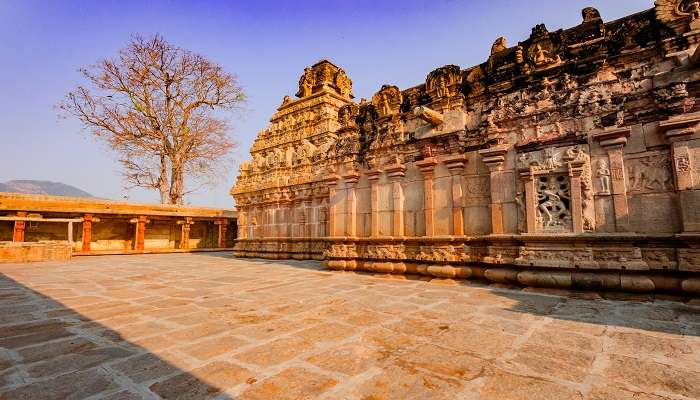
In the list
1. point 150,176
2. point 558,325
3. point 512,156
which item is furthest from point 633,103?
point 150,176

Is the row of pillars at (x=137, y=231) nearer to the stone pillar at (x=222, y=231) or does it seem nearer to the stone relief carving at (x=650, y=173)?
the stone pillar at (x=222, y=231)

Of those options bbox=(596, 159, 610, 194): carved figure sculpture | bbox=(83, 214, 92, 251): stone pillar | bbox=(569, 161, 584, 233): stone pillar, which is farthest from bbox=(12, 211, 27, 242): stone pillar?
bbox=(596, 159, 610, 194): carved figure sculpture

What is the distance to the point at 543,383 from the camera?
238 centimetres

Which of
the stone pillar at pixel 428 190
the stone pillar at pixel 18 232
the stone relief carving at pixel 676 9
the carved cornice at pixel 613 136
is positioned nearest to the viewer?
the stone relief carving at pixel 676 9

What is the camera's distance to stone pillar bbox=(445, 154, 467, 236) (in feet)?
23.6

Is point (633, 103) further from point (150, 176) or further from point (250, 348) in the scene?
point (150, 176)

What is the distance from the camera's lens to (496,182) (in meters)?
6.71

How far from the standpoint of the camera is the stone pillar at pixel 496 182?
6.56 meters

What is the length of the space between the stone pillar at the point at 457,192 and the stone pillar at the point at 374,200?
2.08 metres

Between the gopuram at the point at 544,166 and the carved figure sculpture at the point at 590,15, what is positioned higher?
the carved figure sculpture at the point at 590,15

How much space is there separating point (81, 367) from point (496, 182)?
6929 mm

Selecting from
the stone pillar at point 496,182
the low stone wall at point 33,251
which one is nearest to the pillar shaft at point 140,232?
the low stone wall at point 33,251

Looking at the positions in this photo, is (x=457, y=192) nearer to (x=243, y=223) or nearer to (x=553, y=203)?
(x=553, y=203)

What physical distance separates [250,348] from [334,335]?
0.89 meters
